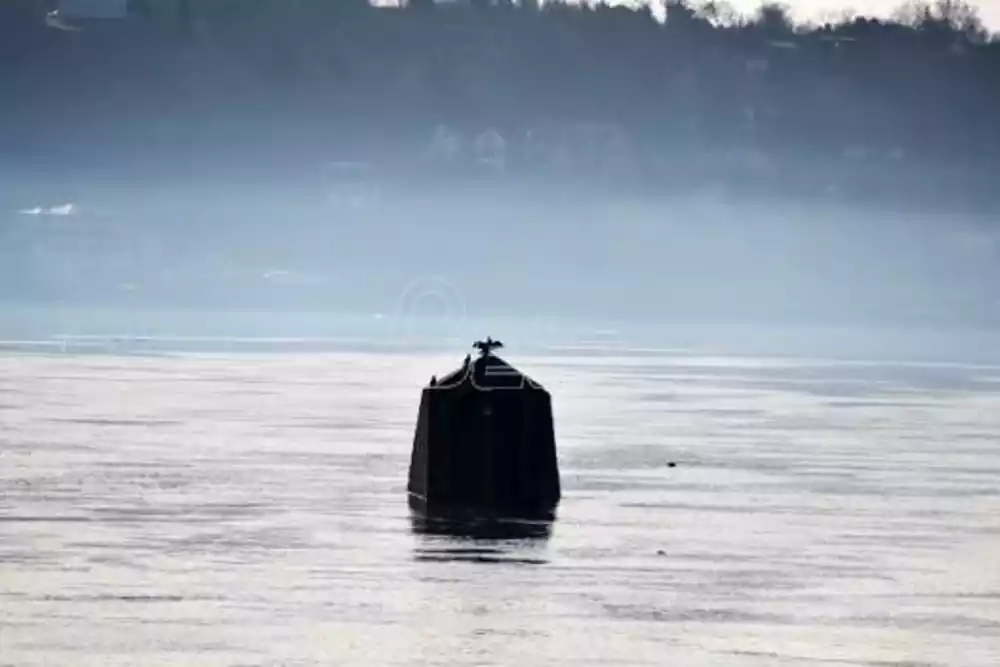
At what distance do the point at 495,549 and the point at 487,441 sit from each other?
2.47m

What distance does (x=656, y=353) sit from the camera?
163 meters

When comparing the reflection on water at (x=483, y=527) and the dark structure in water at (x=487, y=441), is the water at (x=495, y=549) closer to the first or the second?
the reflection on water at (x=483, y=527)

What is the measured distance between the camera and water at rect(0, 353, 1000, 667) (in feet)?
97.7

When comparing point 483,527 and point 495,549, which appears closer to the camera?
point 495,549

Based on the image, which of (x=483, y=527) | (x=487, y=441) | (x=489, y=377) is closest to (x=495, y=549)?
(x=483, y=527)

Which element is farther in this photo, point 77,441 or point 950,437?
point 950,437

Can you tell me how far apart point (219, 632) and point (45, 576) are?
17.6ft

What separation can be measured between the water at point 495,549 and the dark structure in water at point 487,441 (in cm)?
91

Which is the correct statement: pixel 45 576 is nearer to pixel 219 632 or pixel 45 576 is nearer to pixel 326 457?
pixel 219 632

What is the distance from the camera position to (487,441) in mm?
40281

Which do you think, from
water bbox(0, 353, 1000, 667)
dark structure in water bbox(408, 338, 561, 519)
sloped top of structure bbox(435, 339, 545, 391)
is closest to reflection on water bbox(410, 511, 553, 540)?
dark structure in water bbox(408, 338, 561, 519)

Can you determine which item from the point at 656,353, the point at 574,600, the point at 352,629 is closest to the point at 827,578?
the point at 574,600

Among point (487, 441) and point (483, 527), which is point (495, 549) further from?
point (487, 441)

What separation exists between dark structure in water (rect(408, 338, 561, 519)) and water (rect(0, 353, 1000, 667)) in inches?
35.8
